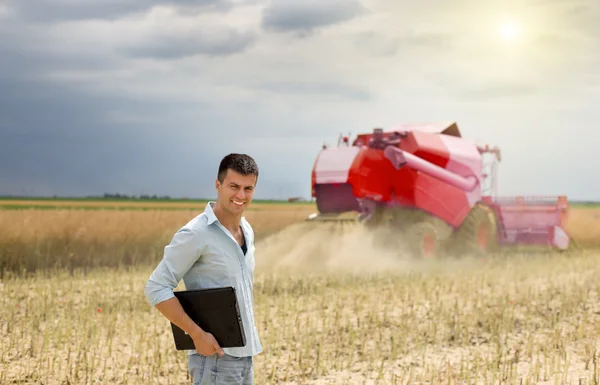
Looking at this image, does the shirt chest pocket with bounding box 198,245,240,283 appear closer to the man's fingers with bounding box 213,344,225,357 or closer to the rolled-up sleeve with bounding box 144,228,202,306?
the rolled-up sleeve with bounding box 144,228,202,306

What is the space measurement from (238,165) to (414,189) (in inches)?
359

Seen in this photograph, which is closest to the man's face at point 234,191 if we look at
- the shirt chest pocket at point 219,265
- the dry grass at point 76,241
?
the shirt chest pocket at point 219,265

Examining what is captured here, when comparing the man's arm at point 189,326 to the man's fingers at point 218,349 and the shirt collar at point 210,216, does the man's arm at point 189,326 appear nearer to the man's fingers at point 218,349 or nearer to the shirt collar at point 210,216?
the man's fingers at point 218,349

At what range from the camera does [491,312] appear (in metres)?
7.03

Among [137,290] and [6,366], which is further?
[137,290]

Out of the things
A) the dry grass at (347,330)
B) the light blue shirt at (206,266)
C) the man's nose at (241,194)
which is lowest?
the dry grass at (347,330)

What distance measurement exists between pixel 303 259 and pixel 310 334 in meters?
4.92

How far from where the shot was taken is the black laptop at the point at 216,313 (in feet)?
7.68

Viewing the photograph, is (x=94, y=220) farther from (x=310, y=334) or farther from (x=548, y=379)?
(x=548, y=379)

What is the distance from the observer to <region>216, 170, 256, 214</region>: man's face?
243 centimetres

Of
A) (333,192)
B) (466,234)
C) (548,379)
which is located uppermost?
(333,192)

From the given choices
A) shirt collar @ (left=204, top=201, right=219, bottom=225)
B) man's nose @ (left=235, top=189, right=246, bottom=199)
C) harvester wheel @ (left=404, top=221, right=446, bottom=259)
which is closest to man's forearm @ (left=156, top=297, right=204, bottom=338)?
shirt collar @ (left=204, top=201, right=219, bottom=225)

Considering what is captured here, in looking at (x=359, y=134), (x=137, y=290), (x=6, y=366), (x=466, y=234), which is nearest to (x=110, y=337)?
(x=6, y=366)

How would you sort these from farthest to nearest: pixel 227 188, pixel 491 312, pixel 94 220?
pixel 94 220 < pixel 491 312 < pixel 227 188
